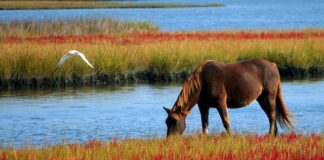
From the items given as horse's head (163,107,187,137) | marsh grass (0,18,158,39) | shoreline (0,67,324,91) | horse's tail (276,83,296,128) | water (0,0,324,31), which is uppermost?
horse's head (163,107,187,137)

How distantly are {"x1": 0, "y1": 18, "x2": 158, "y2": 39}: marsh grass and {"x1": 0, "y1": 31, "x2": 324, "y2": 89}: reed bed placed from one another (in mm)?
7969

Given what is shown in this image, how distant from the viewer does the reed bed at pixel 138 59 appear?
21.9 m

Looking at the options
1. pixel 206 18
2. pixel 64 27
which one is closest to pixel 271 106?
pixel 64 27

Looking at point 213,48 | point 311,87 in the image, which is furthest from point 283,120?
point 213,48

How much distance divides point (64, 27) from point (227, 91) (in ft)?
76.1

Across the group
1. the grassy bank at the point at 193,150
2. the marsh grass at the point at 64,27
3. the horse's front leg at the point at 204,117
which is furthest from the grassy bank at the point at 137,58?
the grassy bank at the point at 193,150

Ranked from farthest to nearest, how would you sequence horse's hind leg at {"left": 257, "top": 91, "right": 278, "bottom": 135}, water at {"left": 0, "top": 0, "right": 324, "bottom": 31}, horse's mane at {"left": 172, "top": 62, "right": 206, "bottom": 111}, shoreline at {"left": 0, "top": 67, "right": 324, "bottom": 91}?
1. water at {"left": 0, "top": 0, "right": 324, "bottom": 31}
2. shoreline at {"left": 0, "top": 67, "right": 324, "bottom": 91}
3. horse's hind leg at {"left": 257, "top": 91, "right": 278, "bottom": 135}
4. horse's mane at {"left": 172, "top": 62, "right": 206, "bottom": 111}

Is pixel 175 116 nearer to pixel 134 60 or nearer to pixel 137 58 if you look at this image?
pixel 134 60

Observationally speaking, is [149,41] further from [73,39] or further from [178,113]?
[178,113]

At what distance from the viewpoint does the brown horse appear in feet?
38.5

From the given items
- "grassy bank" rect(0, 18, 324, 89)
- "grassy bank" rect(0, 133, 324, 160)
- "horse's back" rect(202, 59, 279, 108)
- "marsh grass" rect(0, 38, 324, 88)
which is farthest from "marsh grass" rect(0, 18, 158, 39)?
"grassy bank" rect(0, 133, 324, 160)

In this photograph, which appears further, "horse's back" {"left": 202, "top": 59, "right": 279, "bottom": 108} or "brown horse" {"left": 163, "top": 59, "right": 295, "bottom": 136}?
"horse's back" {"left": 202, "top": 59, "right": 279, "bottom": 108}

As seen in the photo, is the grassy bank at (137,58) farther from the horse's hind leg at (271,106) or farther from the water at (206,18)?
the water at (206,18)

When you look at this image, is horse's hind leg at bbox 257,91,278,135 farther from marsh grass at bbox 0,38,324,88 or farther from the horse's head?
marsh grass at bbox 0,38,324,88
